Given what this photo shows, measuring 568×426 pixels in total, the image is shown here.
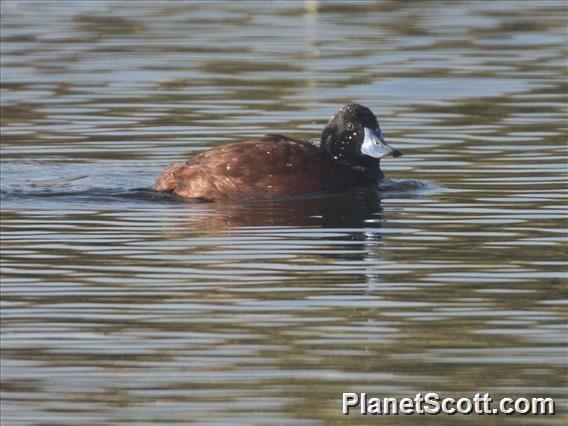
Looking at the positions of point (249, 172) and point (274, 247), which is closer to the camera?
point (274, 247)

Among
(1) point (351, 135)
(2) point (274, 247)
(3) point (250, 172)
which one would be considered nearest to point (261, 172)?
(3) point (250, 172)

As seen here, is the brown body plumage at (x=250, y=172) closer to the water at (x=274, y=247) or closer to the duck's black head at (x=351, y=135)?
the water at (x=274, y=247)

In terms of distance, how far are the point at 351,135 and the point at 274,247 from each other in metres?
3.16

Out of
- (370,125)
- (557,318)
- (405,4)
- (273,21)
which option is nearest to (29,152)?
(370,125)

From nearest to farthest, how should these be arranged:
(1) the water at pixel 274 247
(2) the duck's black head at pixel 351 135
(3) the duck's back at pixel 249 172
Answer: (1) the water at pixel 274 247, (3) the duck's back at pixel 249 172, (2) the duck's black head at pixel 351 135

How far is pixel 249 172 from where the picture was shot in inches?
580

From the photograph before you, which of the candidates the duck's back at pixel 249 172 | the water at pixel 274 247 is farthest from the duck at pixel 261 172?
the water at pixel 274 247

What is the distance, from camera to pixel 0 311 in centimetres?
1055

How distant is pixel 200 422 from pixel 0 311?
2.60 m

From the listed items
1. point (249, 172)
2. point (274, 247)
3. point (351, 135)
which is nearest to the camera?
point (274, 247)

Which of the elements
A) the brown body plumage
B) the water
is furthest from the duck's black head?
the brown body plumage

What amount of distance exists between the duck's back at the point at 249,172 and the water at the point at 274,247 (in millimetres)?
214

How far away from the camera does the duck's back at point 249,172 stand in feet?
48.3

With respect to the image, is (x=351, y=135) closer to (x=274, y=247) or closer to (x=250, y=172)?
(x=250, y=172)
